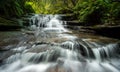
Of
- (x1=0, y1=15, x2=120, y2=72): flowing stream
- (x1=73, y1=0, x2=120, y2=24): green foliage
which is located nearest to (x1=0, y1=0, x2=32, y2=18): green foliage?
(x1=0, y1=15, x2=120, y2=72): flowing stream

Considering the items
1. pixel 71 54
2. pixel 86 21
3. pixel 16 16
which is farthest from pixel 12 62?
pixel 16 16

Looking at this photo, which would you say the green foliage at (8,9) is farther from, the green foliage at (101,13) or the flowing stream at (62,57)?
the green foliage at (101,13)

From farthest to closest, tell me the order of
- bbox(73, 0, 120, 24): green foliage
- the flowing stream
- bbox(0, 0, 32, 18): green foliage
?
bbox(0, 0, 32, 18): green foliage
bbox(73, 0, 120, 24): green foliage
the flowing stream

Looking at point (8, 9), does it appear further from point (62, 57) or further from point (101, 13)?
point (62, 57)

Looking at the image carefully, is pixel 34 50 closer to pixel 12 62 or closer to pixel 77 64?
pixel 12 62

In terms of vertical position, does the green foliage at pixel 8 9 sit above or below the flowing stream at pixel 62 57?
above

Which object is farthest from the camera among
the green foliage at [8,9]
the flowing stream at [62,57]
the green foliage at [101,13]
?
the green foliage at [8,9]

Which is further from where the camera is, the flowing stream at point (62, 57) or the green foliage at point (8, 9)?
the green foliage at point (8, 9)

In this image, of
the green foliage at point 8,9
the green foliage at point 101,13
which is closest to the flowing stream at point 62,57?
the green foliage at point 101,13

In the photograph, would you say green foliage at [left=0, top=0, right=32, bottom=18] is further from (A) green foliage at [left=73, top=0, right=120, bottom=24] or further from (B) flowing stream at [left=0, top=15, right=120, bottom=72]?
(A) green foliage at [left=73, top=0, right=120, bottom=24]

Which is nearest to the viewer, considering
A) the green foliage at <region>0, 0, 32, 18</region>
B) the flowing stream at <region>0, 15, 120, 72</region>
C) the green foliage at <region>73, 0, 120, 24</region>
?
the flowing stream at <region>0, 15, 120, 72</region>

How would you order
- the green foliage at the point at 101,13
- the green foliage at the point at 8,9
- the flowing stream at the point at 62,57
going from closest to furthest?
the flowing stream at the point at 62,57, the green foliage at the point at 101,13, the green foliage at the point at 8,9

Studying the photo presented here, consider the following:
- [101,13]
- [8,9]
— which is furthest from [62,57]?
[8,9]

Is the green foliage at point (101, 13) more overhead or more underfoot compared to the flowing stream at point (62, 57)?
more overhead
